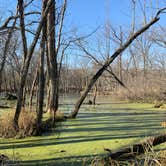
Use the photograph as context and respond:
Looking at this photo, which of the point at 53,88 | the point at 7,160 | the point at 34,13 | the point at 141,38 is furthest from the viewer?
the point at 141,38

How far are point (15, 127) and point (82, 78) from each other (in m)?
43.0

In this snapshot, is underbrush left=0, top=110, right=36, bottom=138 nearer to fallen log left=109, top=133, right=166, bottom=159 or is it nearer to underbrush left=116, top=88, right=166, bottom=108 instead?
fallen log left=109, top=133, right=166, bottom=159

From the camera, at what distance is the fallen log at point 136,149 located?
173 inches

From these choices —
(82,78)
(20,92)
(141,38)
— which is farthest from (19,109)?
(82,78)

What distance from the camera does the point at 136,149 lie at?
4.56m

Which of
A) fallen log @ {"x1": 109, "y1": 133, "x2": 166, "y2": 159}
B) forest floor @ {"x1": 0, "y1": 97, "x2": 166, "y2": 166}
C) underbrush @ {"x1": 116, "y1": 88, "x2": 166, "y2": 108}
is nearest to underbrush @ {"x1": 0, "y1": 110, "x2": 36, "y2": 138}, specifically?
forest floor @ {"x1": 0, "y1": 97, "x2": 166, "y2": 166}

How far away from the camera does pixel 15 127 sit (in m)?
9.32

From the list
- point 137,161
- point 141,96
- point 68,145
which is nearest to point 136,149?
point 137,161

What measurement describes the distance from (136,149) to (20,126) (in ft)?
17.4

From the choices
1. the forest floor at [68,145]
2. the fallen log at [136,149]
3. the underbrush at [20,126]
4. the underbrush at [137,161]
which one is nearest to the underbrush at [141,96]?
the forest floor at [68,145]

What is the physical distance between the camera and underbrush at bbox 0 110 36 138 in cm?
912

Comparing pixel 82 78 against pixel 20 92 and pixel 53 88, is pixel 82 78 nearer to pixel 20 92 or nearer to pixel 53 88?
pixel 53 88

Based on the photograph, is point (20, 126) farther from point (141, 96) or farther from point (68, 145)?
point (141, 96)

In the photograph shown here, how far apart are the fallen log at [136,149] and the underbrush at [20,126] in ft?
16.1
